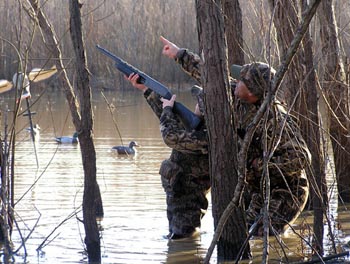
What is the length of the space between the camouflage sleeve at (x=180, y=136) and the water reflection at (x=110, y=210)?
1.45ft

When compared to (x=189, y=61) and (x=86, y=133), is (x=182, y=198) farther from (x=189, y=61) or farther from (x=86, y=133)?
(x=86, y=133)

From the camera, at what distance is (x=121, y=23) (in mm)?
20219

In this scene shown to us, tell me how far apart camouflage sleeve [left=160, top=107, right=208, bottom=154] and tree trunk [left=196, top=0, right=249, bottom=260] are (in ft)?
2.89

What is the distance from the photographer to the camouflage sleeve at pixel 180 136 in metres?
6.77

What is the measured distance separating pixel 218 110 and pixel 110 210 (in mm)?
2930

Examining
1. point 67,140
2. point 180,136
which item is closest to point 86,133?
point 180,136

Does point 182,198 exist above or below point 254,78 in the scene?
below

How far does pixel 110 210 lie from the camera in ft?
27.8

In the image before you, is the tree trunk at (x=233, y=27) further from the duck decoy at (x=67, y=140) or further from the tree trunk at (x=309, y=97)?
the duck decoy at (x=67, y=140)

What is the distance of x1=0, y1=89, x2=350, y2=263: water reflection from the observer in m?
6.60

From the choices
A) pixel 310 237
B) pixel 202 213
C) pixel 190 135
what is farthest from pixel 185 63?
pixel 310 237

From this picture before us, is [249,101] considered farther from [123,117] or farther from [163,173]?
[123,117]

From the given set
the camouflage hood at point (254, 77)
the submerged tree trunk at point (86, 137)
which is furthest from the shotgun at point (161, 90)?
the submerged tree trunk at point (86, 137)

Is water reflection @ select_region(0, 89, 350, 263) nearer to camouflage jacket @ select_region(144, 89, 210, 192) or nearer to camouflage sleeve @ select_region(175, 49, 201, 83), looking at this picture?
camouflage jacket @ select_region(144, 89, 210, 192)
